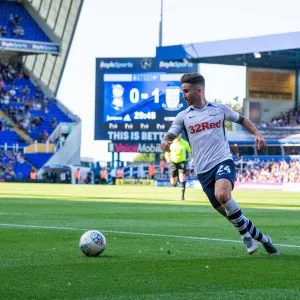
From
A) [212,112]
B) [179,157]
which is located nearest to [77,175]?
[179,157]

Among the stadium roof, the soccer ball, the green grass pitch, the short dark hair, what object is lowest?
the green grass pitch

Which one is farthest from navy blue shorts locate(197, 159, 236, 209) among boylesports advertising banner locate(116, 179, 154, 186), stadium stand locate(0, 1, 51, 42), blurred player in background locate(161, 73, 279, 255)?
stadium stand locate(0, 1, 51, 42)

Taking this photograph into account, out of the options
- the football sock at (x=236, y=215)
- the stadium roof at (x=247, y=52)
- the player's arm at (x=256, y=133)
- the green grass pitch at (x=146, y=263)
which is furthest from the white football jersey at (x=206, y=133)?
the stadium roof at (x=247, y=52)

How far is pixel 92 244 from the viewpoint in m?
9.79

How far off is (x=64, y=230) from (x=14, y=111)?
5424 centimetres

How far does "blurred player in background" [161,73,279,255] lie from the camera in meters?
10.2

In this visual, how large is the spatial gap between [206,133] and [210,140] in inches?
3.7

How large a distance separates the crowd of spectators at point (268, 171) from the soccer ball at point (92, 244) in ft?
141

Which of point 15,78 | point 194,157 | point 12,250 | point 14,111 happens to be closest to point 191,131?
point 194,157

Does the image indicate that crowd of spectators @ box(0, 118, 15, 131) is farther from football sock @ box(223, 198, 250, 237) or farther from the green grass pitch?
football sock @ box(223, 198, 250, 237)

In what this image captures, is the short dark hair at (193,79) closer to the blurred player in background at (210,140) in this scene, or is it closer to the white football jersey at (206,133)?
the blurred player in background at (210,140)

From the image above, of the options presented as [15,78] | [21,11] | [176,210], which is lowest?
[176,210]

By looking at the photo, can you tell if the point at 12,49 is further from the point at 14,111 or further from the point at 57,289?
the point at 57,289

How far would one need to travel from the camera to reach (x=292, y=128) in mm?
60906
